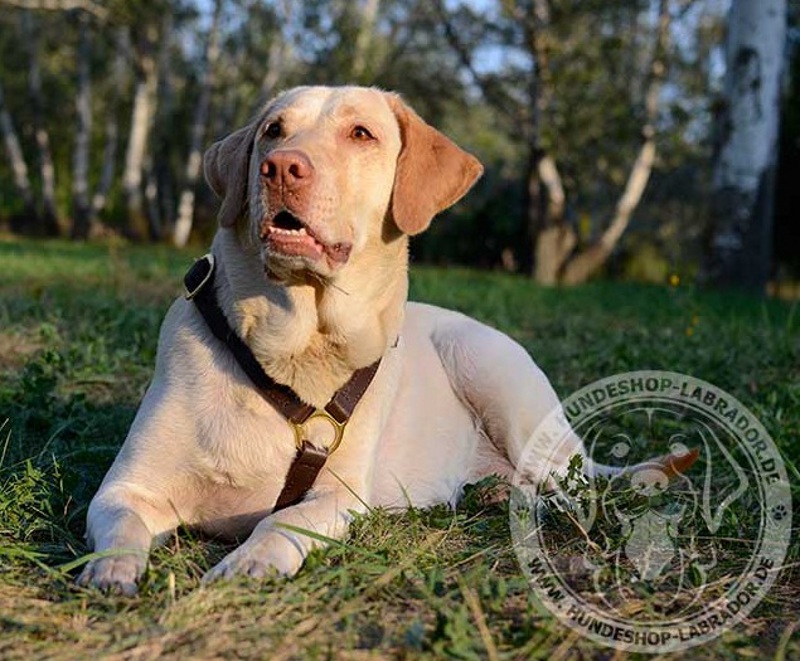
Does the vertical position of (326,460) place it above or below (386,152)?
below

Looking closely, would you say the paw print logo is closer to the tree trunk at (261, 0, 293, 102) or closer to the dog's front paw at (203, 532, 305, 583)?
the dog's front paw at (203, 532, 305, 583)

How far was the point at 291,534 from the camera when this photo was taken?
269 centimetres

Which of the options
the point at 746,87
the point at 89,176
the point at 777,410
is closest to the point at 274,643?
the point at 777,410

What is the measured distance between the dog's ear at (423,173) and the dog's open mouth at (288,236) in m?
0.45

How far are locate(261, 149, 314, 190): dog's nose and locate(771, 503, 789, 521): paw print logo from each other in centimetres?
200

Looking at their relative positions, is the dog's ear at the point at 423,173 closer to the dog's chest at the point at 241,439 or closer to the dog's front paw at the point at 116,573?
the dog's chest at the point at 241,439

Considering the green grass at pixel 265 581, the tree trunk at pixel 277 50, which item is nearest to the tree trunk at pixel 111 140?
the tree trunk at pixel 277 50

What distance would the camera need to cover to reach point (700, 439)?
4652 millimetres

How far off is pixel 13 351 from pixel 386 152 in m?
2.93

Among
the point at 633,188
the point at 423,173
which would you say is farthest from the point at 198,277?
the point at 633,188

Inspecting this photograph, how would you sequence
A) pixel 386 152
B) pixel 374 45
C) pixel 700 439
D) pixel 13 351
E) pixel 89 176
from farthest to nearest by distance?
pixel 89 176
pixel 374 45
pixel 13 351
pixel 700 439
pixel 386 152

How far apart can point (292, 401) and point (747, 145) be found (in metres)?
9.76

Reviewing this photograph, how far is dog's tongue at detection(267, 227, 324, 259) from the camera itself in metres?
2.94

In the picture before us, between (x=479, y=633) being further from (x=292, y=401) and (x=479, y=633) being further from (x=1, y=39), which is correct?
(x=1, y=39)
